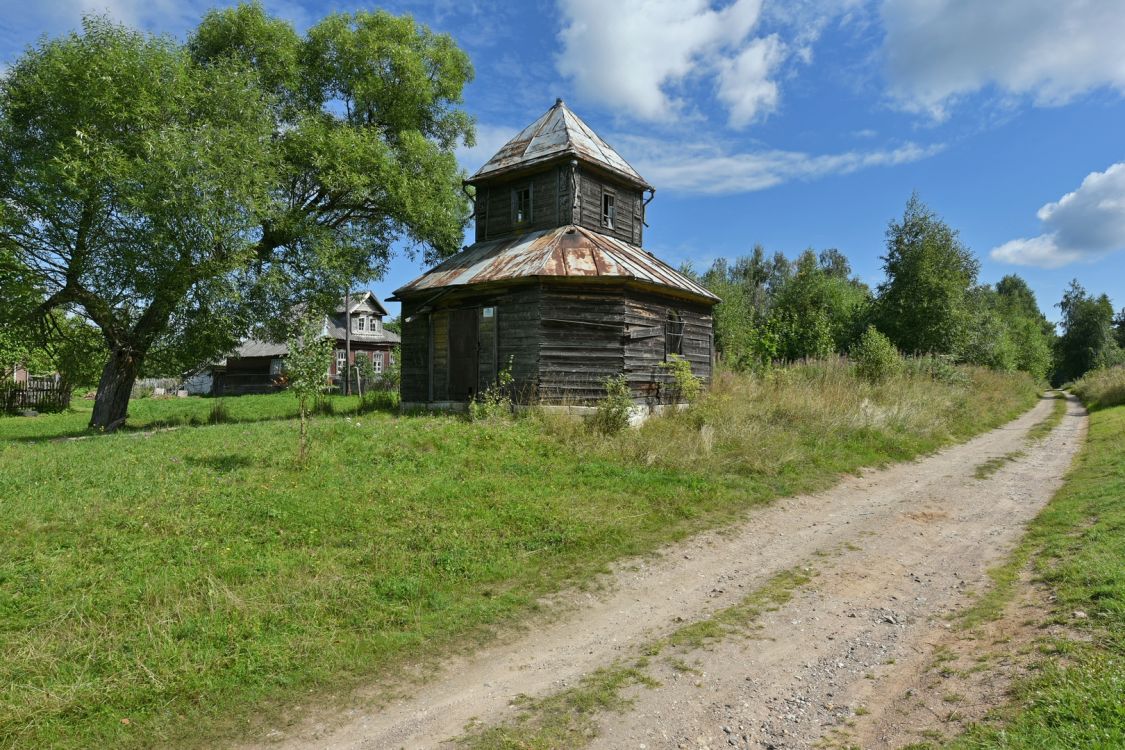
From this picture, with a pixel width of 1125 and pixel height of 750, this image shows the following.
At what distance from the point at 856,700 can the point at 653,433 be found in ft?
28.7

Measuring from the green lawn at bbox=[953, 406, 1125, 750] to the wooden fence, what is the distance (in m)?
36.4

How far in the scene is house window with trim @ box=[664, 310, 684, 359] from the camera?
1802 cm

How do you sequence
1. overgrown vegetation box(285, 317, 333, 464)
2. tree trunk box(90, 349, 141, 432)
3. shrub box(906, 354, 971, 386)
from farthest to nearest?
shrub box(906, 354, 971, 386) < tree trunk box(90, 349, 141, 432) < overgrown vegetation box(285, 317, 333, 464)

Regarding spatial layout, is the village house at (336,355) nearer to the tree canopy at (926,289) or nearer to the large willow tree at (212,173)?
the large willow tree at (212,173)

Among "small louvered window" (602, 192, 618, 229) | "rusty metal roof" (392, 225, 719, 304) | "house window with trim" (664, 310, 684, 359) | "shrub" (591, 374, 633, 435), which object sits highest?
"small louvered window" (602, 192, 618, 229)

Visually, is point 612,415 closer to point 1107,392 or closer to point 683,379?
point 683,379

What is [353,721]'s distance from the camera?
412cm

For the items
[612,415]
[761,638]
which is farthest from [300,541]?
[612,415]

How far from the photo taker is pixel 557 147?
744 inches

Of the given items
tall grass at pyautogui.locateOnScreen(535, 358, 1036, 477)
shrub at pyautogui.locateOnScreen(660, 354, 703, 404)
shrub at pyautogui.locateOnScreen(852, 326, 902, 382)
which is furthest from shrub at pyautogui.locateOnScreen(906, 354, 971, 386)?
shrub at pyautogui.locateOnScreen(660, 354, 703, 404)

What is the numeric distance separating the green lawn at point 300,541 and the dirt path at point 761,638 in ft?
1.99

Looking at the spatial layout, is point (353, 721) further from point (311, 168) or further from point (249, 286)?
point (311, 168)

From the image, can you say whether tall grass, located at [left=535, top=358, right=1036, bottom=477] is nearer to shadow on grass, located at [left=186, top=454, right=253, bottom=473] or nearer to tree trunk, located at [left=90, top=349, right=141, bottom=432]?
shadow on grass, located at [left=186, top=454, right=253, bottom=473]

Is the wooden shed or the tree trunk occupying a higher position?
the wooden shed
